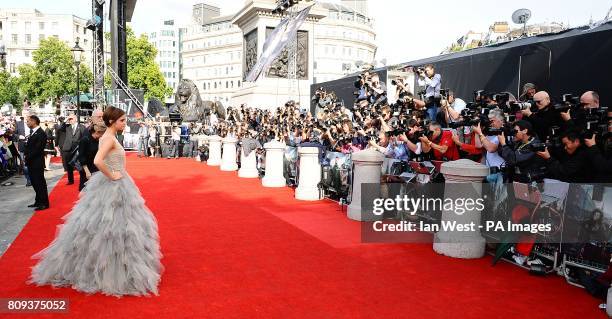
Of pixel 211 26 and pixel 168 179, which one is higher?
pixel 211 26

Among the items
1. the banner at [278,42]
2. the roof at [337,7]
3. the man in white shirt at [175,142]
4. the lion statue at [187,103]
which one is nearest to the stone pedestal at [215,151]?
the banner at [278,42]

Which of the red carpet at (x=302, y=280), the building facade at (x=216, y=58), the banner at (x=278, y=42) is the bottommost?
the red carpet at (x=302, y=280)

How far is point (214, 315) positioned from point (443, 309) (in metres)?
2.16

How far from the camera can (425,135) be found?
7.35 meters

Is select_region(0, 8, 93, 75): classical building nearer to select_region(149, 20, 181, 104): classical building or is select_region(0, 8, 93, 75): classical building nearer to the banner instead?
select_region(149, 20, 181, 104): classical building

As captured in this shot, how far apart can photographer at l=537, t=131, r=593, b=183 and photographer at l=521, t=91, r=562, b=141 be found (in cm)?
82

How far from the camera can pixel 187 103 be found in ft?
92.2

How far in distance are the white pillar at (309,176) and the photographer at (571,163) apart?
580cm

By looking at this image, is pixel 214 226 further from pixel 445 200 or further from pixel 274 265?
pixel 445 200

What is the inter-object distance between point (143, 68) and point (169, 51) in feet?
229

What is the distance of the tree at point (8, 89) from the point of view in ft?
201

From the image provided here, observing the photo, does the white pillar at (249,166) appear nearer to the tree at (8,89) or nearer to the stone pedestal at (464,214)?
the stone pedestal at (464,214)

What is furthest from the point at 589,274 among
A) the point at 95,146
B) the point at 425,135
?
the point at 95,146

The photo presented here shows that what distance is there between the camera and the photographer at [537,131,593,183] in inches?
201
